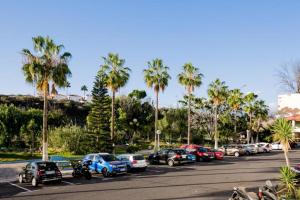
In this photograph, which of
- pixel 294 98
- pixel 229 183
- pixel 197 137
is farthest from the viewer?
pixel 197 137

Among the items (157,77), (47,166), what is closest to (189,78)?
(157,77)

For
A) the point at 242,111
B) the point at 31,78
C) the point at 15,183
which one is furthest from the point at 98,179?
the point at 242,111

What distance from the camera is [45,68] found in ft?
105

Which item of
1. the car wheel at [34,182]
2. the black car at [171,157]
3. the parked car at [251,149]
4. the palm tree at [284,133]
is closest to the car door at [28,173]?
the car wheel at [34,182]

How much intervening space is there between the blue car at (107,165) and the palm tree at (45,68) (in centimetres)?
663

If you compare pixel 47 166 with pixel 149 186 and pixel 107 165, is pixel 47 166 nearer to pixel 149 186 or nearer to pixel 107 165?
pixel 107 165

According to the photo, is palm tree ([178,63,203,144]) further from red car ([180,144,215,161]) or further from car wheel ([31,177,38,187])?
car wheel ([31,177,38,187])

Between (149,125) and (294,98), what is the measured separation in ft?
A: 115

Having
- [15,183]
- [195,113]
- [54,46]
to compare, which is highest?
[54,46]

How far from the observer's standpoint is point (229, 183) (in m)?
21.2

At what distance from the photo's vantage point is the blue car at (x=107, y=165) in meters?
25.4

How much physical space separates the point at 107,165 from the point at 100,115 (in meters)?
23.4

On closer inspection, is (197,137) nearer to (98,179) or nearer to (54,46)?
(54,46)

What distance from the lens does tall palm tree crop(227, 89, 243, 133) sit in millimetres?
65375
